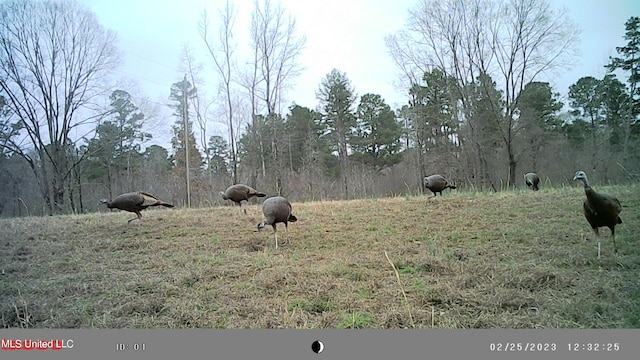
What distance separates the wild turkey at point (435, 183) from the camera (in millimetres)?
3230

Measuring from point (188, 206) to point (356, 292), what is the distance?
2.34 metres

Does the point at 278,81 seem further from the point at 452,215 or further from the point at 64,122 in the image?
the point at 452,215

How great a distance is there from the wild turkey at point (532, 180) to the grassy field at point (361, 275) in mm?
48

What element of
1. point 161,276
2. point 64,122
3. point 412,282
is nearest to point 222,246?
point 161,276

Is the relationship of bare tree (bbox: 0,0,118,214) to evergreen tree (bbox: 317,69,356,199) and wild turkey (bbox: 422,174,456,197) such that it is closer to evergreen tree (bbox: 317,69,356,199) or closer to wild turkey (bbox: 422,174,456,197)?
evergreen tree (bbox: 317,69,356,199)

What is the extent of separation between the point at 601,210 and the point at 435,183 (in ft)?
5.30

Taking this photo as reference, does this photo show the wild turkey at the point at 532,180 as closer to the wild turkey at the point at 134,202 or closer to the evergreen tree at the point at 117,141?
the evergreen tree at the point at 117,141

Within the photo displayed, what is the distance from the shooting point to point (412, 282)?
5.38ft

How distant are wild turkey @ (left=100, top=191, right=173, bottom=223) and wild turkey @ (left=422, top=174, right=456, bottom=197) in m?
2.33

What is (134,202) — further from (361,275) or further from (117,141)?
(361,275)

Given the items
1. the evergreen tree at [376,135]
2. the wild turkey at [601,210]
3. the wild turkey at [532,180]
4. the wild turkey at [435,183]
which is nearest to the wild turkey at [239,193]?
the evergreen tree at [376,135]

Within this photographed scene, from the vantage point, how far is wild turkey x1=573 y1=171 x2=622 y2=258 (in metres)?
1.68

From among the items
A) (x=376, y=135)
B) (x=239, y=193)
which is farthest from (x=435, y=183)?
(x=239, y=193)

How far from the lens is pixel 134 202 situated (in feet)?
10.0
